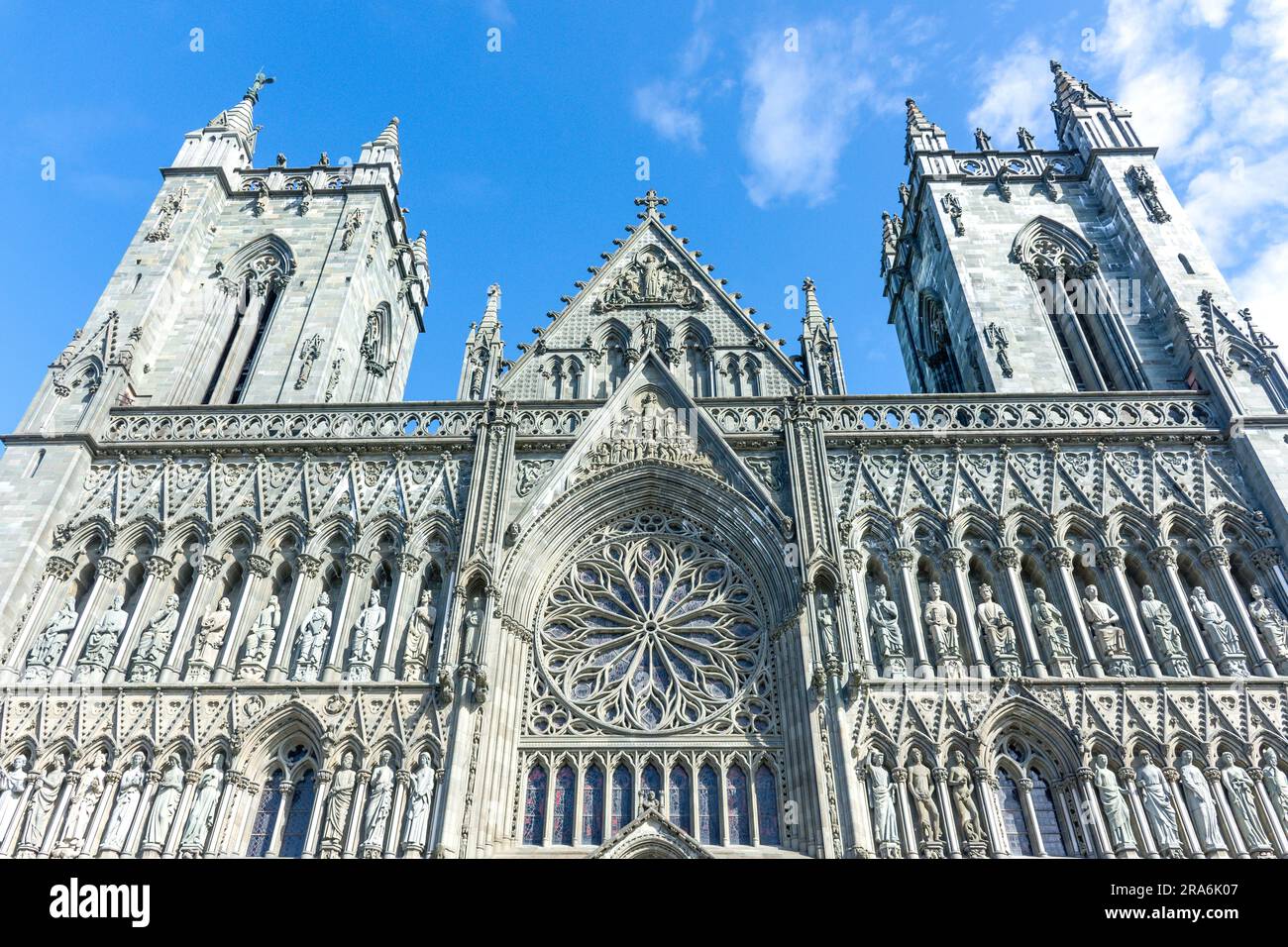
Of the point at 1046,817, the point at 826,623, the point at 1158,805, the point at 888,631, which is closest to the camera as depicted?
the point at 1158,805

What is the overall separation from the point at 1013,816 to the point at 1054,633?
3.03 m

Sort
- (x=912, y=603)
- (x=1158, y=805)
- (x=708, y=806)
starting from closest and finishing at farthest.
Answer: (x=1158, y=805) → (x=708, y=806) → (x=912, y=603)

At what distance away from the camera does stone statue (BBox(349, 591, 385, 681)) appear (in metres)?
15.0

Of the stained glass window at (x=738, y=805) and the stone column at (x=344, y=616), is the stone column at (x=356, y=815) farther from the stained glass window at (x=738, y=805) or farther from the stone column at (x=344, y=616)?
the stained glass window at (x=738, y=805)

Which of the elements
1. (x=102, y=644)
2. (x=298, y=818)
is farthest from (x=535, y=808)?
(x=102, y=644)

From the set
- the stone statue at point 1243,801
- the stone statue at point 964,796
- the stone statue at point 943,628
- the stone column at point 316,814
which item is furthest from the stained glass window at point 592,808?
the stone statue at point 1243,801

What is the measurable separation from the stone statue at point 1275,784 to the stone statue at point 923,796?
466 cm

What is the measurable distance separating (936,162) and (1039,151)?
8.99 feet

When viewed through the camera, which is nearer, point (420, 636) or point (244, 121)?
point (420, 636)

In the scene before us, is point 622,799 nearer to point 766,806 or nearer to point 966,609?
point 766,806

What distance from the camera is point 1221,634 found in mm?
14875

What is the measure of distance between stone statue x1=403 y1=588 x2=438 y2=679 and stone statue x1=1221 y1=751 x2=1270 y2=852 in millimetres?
11884

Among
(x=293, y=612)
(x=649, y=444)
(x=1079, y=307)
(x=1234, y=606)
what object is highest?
(x=1079, y=307)

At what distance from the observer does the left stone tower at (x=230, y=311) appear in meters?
17.8
